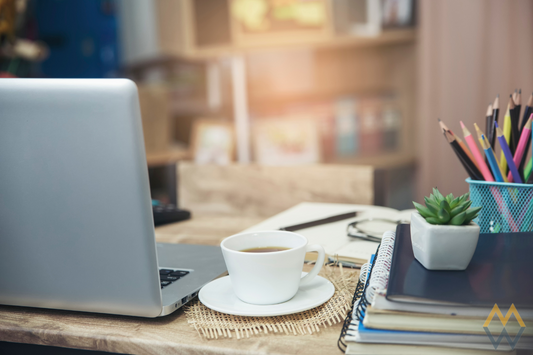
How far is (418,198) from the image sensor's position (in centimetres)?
233

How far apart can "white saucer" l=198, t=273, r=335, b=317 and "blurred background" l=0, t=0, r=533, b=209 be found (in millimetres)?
1242

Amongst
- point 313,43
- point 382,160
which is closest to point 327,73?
point 313,43

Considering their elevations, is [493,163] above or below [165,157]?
above

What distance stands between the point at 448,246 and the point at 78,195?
351 millimetres

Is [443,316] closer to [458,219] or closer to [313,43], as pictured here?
[458,219]

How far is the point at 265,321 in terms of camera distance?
1.48ft

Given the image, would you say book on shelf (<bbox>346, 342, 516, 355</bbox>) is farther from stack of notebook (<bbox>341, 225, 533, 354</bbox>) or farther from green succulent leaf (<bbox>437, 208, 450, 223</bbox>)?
green succulent leaf (<bbox>437, 208, 450, 223</bbox>)

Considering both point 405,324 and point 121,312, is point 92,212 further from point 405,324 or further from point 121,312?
point 405,324

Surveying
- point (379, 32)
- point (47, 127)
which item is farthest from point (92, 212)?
point (379, 32)

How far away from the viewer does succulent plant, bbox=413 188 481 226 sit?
17.6 inches

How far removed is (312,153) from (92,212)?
183 centimetres

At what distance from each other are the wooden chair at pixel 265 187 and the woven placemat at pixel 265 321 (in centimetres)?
69

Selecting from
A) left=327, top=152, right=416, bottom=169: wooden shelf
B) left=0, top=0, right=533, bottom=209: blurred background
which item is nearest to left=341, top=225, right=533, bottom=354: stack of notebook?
left=0, top=0, right=533, bottom=209: blurred background

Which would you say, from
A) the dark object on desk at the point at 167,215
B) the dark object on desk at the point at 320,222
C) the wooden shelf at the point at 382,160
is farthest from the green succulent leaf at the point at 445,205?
the wooden shelf at the point at 382,160
